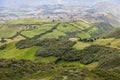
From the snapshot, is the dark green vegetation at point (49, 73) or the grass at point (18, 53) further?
the grass at point (18, 53)

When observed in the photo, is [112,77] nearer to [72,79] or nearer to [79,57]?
[72,79]

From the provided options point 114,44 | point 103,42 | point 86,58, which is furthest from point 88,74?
point 103,42

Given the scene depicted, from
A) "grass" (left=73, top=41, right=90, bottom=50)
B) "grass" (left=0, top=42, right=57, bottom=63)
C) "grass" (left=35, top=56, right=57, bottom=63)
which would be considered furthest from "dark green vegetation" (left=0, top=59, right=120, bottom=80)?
"grass" (left=73, top=41, right=90, bottom=50)

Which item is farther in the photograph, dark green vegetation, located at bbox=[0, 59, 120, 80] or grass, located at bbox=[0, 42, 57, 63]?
grass, located at bbox=[0, 42, 57, 63]

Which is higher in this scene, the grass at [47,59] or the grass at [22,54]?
the grass at [47,59]

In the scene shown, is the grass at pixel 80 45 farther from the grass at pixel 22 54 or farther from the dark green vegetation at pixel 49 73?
the dark green vegetation at pixel 49 73

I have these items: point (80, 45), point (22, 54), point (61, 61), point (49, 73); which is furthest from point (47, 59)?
point (49, 73)

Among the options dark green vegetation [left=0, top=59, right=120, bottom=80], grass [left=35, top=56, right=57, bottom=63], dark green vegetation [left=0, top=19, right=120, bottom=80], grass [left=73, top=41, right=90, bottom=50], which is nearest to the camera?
dark green vegetation [left=0, top=59, right=120, bottom=80]

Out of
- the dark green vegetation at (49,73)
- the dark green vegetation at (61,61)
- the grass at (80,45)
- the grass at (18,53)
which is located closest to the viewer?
the dark green vegetation at (49,73)

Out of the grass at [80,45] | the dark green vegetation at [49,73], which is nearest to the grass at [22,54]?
the grass at [80,45]

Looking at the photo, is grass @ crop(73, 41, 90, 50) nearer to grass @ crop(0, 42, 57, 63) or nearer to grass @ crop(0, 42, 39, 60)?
grass @ crop(0, 42, 57, 63)

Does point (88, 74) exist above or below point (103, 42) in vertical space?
above
